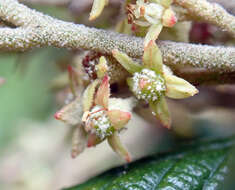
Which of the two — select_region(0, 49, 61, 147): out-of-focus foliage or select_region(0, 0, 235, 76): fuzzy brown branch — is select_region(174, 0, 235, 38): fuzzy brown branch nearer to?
select_region(0, 0, 235, 76): fuzzy brown branch

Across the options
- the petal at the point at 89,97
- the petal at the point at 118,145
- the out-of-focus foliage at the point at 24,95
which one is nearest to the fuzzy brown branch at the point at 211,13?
the petal at the point at 89,97

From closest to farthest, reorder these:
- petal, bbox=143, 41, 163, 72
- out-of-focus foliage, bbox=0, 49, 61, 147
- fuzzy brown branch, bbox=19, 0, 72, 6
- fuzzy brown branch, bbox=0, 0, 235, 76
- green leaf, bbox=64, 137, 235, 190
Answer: petal, bbox=143, 41, 163, 72, fuzzy brown branch, bbox=0, 0, 235, 76, green leaf, bbox=64, 137, 235, 190, fuzzy brown branch, bbox=19, 0, 72, 6, out-of-focus foliage, bbox=0, 49, 61, 147

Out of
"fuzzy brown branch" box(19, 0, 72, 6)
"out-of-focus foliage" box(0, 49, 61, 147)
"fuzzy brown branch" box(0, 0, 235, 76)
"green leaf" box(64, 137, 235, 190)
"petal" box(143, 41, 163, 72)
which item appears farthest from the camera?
"out-of-focus foliage" box(0, 49, 61, 147)

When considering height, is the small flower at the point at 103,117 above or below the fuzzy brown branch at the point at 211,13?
below

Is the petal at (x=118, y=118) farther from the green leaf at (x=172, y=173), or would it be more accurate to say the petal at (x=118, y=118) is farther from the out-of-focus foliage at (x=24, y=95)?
the out-of-focus foliage at (x=24, y=95)

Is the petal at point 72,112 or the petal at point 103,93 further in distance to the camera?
the petal at point 72,112

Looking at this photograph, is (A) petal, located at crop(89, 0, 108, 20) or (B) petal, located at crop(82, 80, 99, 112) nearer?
(A) petal, located at crop(89, 0, 108, 20)

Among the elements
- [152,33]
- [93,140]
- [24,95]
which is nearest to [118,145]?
[93,140]

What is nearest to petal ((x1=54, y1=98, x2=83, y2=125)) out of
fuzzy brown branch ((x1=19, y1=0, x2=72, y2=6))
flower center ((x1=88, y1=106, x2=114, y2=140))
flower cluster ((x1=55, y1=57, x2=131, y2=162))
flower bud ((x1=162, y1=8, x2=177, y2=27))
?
flower cluster ((x1=55, y1=57, x2=131, y2=162))
